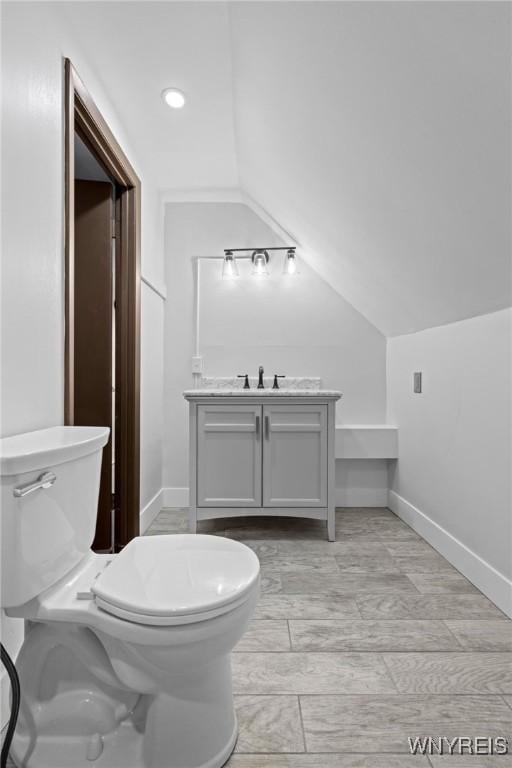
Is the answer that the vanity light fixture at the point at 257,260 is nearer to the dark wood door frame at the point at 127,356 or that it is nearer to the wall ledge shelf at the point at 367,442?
the dark wood door frame at the point at 127,356

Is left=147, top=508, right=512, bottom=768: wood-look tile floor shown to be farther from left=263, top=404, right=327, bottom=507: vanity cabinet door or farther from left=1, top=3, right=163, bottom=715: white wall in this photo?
left=1, top=3, right=163, bottom=715: white wall

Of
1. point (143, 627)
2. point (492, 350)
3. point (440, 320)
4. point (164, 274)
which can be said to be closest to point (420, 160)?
point (492, 350)

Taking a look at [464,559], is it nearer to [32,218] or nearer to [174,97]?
[32,218]

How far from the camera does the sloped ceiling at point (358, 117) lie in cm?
119

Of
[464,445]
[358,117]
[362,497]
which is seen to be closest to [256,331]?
[362,497]

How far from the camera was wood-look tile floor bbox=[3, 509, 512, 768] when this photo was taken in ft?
3.61

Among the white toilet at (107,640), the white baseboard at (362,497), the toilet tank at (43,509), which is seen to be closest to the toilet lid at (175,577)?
the white toilet at (107,640)

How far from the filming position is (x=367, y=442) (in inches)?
117

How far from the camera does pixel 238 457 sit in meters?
2.52

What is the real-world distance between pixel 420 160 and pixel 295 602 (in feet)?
5.35

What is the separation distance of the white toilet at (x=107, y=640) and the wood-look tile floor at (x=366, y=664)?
184 millimetres

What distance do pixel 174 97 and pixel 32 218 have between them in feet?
4.00

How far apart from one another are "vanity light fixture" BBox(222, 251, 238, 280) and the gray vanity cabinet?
100cm

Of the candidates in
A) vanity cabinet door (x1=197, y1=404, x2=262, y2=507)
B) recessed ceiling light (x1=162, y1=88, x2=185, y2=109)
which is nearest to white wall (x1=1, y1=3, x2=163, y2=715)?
recessed ceiling light (x1=162, y1=88, x2=185, y2=109)
